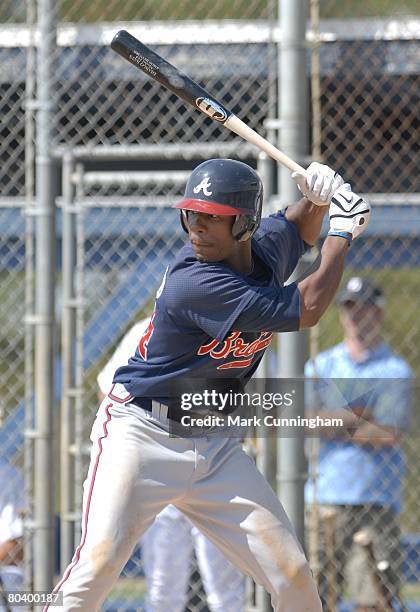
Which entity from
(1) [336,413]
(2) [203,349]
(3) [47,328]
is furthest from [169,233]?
(2) [203,349]

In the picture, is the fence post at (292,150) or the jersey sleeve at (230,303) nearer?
the jersey sleeve at (230,303)

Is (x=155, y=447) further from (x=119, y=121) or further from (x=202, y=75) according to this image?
(x=119, y=121)

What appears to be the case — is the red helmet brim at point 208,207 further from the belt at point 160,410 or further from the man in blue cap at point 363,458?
the man in blue cap at point 363,458

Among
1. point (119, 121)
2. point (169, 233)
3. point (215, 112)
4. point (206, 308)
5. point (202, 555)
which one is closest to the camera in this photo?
point (206, 308)

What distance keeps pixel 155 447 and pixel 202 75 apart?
87.9 inches

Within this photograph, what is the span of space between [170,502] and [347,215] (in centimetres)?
117

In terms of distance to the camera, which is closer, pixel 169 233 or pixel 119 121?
pixel 169 233

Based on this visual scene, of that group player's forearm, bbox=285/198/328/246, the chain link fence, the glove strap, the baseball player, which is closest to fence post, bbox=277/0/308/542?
the chain link fence

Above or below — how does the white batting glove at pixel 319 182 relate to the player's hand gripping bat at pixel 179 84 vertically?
below

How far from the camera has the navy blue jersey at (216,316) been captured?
3518 mm

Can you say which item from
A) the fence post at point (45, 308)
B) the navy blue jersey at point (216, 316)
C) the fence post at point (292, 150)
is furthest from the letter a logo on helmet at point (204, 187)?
the fence post at point (45, 308)

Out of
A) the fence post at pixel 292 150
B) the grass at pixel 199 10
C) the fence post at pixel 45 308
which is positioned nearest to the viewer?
the fence post at pixel 292 150

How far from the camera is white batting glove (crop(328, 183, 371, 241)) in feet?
11.8

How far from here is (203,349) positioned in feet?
12.3
